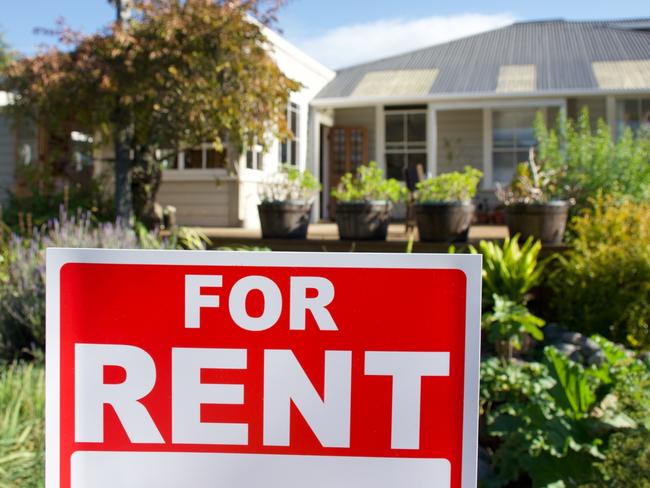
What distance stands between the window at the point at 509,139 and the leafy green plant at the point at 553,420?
11819 mm

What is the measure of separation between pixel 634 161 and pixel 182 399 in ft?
25.3

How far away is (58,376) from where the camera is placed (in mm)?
1198

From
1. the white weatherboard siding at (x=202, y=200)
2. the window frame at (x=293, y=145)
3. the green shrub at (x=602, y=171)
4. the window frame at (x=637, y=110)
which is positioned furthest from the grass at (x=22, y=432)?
the window frame at (x=637, y=110)

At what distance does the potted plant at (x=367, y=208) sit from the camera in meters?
8.01

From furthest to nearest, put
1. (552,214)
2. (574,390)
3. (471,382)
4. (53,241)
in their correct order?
(552,214) → (53,241) → (574,390) → (471,382)

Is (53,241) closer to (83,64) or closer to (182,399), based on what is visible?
(83,64)

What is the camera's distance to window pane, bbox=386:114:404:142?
1641cm

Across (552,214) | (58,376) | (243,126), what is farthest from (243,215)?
(58,376)

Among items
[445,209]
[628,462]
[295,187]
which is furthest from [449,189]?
[628,462]

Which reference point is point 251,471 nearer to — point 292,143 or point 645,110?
point 292,143

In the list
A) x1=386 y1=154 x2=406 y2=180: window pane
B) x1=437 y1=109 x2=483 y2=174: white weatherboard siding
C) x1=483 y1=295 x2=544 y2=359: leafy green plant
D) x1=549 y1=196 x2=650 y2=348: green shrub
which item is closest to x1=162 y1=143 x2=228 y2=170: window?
x1=386 y1=154 x2=406 y2=180: window pane

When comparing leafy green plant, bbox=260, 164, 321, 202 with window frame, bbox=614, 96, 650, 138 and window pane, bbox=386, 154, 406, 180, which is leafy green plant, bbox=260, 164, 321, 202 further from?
window frame, bbox=614, 96, 650, 138

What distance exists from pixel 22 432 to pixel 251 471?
9.01 feet

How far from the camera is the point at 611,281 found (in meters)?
6.32
